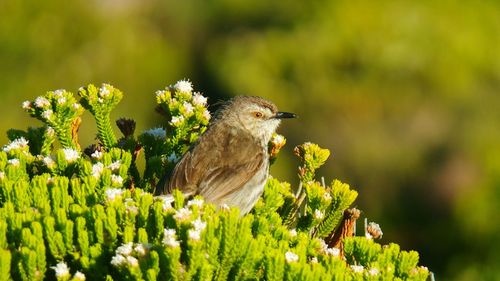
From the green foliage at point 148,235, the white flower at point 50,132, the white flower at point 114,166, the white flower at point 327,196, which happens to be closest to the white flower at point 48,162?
the green foliage at point 148,235

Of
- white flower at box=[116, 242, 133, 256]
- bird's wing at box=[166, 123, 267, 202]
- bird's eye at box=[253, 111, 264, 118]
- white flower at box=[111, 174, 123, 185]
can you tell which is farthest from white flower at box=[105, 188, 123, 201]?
bird's eye at box=[253, 111, 264, 118]

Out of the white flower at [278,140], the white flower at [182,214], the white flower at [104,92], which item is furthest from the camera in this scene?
the white flower at [278,140]

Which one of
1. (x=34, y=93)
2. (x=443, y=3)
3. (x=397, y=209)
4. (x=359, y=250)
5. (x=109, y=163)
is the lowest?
(x=359, y=250)

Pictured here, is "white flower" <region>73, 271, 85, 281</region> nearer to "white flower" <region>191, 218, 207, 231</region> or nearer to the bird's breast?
"white flower" <region>191, 218, 207, 231</region>

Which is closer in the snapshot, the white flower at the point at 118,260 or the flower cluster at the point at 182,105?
the white flower at the point at 118,260

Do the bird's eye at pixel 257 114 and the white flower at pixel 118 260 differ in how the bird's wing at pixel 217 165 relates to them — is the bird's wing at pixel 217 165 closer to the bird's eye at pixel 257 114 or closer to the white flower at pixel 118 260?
the bird's eye at pixel 257 114

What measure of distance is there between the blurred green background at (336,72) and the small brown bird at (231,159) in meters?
3.57

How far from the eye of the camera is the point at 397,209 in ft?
37.2

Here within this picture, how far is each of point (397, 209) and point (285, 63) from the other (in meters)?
3.34

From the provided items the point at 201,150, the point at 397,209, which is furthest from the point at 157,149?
the point at 397,209

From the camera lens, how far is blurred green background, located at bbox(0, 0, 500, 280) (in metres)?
12.5

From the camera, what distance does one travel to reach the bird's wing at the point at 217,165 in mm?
6797

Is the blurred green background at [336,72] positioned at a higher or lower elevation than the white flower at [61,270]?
higher

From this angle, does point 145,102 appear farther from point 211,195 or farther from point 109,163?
point 109,163
